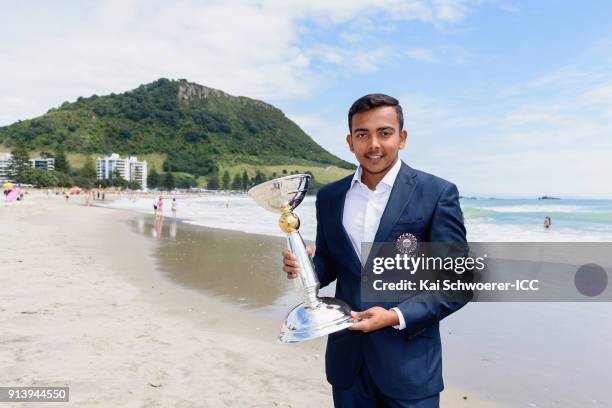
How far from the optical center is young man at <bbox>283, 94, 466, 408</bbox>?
1691mm

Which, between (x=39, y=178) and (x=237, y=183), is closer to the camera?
(x=39, y=178)

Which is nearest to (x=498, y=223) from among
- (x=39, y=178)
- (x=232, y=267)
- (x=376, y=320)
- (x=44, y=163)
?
(x=232, y=267)

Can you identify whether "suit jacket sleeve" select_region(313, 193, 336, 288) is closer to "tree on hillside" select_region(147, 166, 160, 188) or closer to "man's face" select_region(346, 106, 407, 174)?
"man's face" select_region(346, 106, 407, 174)

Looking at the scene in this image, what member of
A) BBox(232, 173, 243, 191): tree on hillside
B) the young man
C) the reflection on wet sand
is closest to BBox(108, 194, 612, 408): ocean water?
the reflection on wet sand

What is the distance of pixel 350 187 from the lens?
1.97 meters

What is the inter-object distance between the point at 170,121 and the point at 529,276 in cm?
18046

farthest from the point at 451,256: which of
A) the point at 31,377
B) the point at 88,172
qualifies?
the point at 88,172

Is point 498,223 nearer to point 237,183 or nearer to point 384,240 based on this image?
point 384,240

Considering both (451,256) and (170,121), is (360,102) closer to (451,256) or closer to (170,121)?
(451,256)

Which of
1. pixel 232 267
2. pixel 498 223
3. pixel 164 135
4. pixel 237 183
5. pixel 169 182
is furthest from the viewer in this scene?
pixel 164 135

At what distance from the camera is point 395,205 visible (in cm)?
176

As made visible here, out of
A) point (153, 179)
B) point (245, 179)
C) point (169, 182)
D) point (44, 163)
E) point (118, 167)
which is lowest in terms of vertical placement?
point (169, 182)

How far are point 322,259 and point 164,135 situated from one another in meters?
182

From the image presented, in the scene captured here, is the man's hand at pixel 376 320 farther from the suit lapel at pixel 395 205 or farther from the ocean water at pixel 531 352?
the ocean water at pixel 531 352
